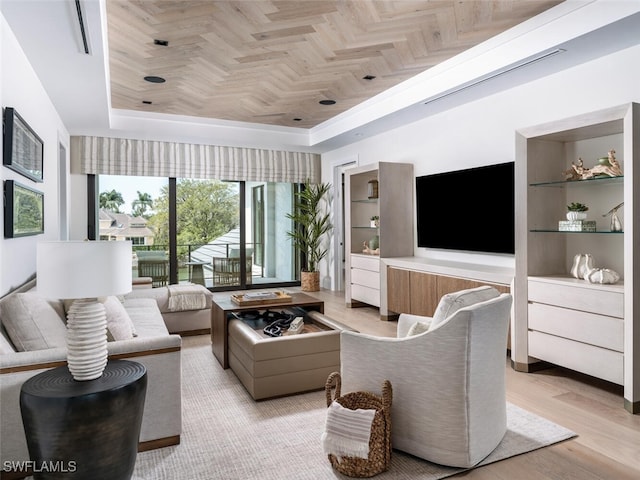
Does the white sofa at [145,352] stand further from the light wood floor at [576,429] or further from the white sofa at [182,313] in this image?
the white sofa at [182,313]

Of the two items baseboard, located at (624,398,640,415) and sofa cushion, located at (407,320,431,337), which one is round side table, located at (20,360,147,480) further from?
baseboard, located at (624,398,640,415)

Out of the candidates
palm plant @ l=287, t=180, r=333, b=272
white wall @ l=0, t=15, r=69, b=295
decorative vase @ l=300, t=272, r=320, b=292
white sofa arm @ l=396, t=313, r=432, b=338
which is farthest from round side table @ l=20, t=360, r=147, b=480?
palm plant @ l=287, t=180, r=333, b=272

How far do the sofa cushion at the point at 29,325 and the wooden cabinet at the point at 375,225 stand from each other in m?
3.72

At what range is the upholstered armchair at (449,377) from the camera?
1.95 meters

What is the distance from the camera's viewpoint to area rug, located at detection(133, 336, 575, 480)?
2010mm

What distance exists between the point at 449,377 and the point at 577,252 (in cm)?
212

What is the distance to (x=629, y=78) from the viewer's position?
10.1ft

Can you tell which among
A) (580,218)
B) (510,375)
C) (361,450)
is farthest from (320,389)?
(580,218)

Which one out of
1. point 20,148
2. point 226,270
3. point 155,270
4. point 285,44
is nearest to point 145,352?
point 20,148

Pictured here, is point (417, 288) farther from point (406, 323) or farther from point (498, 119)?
point (406, 323)

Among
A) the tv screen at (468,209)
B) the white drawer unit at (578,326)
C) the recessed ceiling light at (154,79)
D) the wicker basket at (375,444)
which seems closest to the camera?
the wicker basket at (375,444)

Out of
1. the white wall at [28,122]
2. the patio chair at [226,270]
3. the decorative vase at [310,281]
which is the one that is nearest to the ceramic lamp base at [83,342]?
the white wall at [28,122]

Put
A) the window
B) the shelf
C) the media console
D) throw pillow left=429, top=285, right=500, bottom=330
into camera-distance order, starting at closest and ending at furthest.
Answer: throw pillow left=429, top=285, right=500, bottom=330, the shelf, the media console, the window

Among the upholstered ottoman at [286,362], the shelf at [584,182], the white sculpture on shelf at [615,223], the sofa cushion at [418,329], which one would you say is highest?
the shelf at [584,182]
